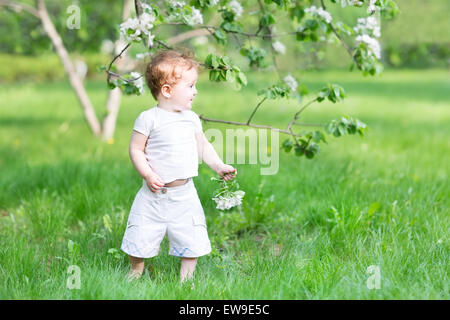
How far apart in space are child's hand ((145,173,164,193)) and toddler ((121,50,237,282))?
0.04 ft

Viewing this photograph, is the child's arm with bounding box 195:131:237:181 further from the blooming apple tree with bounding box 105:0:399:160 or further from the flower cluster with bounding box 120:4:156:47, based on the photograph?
the flower cluster with bounding box 120:4:156:47

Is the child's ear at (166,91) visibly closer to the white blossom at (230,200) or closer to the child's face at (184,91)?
the child's face at (184,91)

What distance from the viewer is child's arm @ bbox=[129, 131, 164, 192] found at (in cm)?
234

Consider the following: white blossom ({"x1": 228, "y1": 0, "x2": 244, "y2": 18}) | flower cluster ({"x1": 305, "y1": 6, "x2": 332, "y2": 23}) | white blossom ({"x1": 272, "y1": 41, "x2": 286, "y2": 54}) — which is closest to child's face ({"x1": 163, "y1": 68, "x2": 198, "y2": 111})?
white blossom ({"x1": 228, "y1": 0, "x2": 244, "y2": 18})

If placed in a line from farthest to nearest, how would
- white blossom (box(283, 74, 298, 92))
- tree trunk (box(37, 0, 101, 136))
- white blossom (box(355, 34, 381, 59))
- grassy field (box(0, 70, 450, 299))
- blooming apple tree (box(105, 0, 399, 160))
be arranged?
1. tree trunk (box(37, 0, 101, 136))
2. white blossom (box(283, 74, 298, 92))
3. white blossom (box(355, 34, 381, 59))
4. blooming apple tree (box(105, 0, 399, 160))
5. grassy field (box(0, 70, 450, 299))

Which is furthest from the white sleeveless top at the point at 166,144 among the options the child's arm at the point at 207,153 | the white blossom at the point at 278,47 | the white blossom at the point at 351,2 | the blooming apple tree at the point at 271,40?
the white blossom at the point at 278,47

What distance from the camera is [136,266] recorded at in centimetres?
250

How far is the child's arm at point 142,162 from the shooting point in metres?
2.34

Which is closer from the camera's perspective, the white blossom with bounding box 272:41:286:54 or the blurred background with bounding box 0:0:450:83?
the white blossom with bounding box 272:41:286:54

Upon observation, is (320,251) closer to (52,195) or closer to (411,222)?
(411,222)

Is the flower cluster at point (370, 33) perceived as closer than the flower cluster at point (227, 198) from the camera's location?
No

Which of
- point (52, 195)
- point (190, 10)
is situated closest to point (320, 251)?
point (190, 10)

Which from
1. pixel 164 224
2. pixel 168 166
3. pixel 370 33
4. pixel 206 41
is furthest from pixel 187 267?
pixel 206 41

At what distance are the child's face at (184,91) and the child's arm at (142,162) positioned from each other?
8.8 inches
